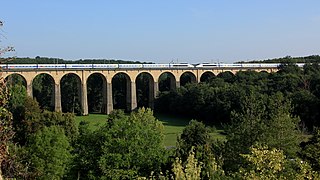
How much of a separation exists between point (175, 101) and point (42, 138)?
42094 millimetres

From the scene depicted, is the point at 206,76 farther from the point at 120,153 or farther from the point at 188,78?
the point at 120,153

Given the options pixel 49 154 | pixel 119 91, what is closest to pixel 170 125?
pixel 119 91

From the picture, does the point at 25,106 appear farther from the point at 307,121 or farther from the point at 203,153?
the point at 307,121

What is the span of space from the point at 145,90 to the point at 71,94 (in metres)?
14.5

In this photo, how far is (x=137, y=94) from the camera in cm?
8319

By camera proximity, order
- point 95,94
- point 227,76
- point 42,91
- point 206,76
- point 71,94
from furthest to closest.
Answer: point 206,76, point 95,94, point 42,91, point 227,76, point 71,94

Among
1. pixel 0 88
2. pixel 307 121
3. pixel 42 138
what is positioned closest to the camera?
pixel 0 88

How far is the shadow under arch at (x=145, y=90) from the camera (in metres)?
78.2

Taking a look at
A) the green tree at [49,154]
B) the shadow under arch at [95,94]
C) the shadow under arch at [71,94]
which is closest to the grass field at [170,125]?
the shadow under arch at [71,94]

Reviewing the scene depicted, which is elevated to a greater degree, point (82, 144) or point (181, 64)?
point (181, 64)

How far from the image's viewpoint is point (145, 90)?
278ft

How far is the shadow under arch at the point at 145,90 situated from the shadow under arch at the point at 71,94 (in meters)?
11.9

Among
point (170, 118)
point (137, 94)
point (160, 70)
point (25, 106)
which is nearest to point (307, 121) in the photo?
point (170, 118)

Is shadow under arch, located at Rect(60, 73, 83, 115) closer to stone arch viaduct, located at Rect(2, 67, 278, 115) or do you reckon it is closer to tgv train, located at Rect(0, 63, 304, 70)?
stone arch viaduct, located at Rect(2, 67, 278, 115)
